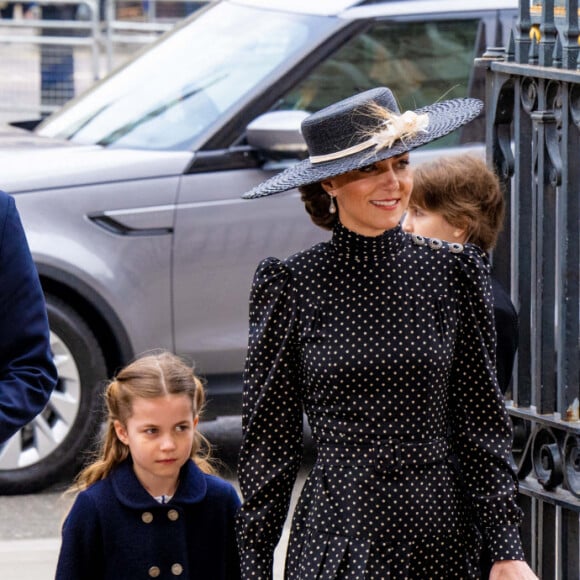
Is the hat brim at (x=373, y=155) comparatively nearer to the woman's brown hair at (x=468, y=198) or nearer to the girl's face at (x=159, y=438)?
the woman's brown hair at (x=468, y=198)

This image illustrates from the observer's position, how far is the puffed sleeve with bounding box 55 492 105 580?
3461mm

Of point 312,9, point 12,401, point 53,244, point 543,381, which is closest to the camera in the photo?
point 12,401

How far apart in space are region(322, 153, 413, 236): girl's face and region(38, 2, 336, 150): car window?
12.5 ft

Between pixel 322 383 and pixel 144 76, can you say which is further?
pixel 144 76

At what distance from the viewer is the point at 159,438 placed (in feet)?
11.8

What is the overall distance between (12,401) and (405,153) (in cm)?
96

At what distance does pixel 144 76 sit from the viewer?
7.46 metres

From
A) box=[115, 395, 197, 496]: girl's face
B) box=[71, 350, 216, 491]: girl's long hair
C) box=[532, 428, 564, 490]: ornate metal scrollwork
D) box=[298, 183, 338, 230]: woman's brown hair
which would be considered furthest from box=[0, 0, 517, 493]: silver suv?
box=[298, 183, 338, 230]: woman's brown hair

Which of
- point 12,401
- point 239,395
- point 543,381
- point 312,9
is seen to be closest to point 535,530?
point 543,381

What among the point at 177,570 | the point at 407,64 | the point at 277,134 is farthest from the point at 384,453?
the point at 407,64

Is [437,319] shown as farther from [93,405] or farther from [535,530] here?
[93,405]

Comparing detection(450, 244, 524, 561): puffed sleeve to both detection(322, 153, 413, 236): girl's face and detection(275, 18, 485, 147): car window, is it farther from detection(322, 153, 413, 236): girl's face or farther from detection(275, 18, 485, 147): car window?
detection(275, 18, 485, 147): car window

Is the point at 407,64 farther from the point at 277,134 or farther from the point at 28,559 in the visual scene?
the point at 28,559

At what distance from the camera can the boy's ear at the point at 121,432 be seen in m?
3.69
